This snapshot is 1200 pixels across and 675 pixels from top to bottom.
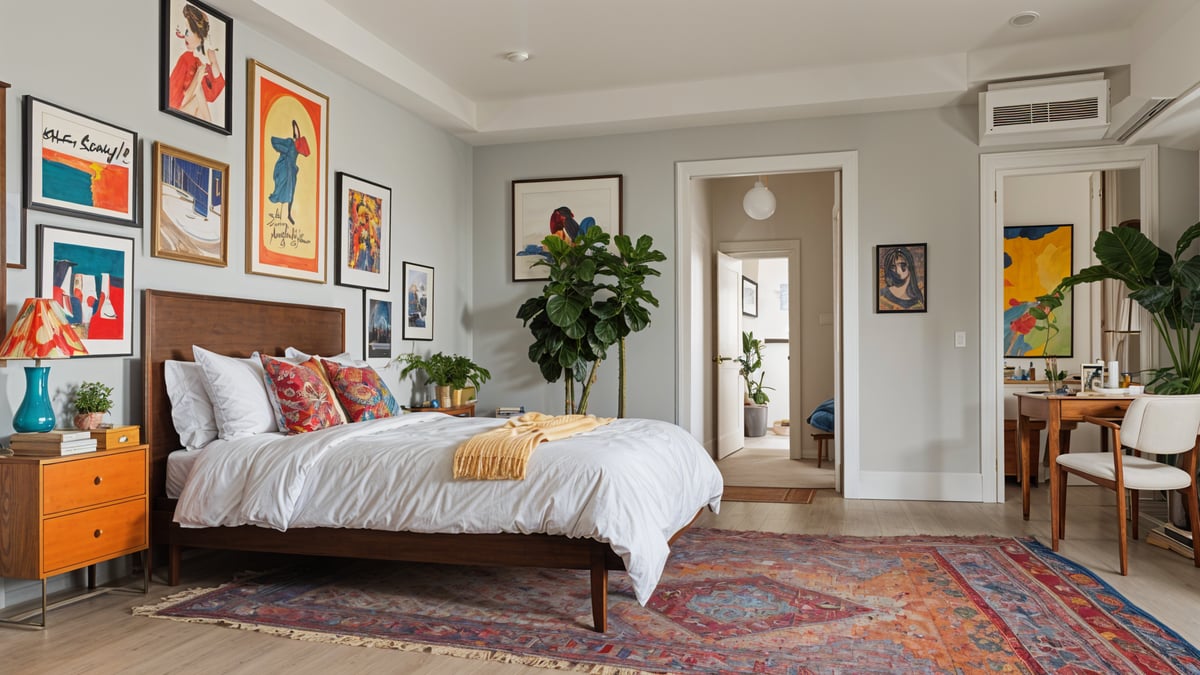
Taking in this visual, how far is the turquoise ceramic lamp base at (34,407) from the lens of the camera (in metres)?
2.97

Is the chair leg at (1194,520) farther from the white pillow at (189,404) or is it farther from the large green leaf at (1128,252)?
the white pillow at (189,404)

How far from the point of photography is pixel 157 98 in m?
3.70

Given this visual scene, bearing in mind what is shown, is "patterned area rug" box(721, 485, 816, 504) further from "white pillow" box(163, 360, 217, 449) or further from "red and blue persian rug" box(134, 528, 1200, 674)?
"white pillow" box(163, 360, 217, 449)

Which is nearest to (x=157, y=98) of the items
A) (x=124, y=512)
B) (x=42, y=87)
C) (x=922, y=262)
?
(x=42, y=87)

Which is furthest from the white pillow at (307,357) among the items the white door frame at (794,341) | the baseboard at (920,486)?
the white door frame at (794,341)

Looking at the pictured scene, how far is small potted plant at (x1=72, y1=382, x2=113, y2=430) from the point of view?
10.4 ft

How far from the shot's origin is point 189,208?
384 cm

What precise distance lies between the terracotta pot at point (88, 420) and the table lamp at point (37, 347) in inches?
4.1

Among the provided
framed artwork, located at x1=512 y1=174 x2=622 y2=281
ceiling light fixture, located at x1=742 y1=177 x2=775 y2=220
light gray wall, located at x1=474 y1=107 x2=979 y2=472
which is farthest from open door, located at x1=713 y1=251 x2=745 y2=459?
framed artwork, located at x1=512 y1=174 x2=622 y2=281

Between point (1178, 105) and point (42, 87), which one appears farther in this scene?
point (1178, 105)

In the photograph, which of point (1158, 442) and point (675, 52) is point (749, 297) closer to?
point (675, 52)

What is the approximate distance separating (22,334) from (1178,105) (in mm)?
5404

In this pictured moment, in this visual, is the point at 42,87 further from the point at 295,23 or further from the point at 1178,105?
the point at 1178,105

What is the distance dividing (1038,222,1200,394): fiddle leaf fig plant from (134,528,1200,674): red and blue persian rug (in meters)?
1.57
